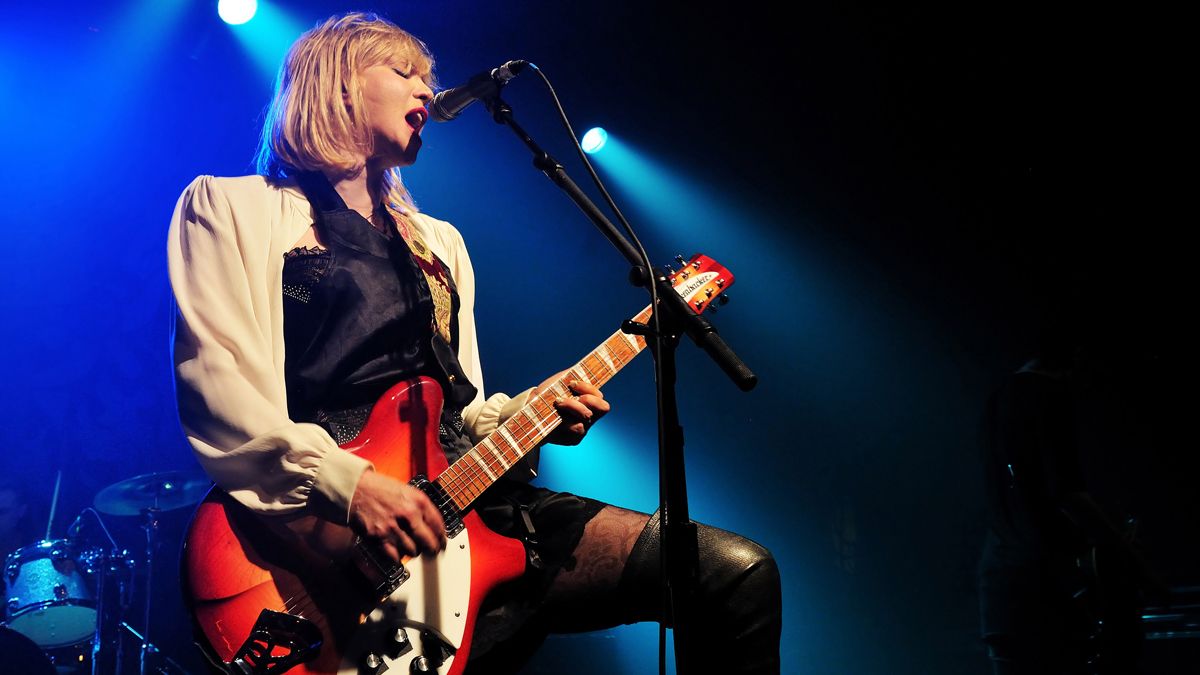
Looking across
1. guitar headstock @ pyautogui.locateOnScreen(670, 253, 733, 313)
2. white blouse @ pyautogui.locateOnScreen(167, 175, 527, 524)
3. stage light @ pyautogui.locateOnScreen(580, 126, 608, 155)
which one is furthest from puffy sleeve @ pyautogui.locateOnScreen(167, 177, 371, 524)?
stage light @ pyautogui.locateOnScreen(580, 126, 608, 155)

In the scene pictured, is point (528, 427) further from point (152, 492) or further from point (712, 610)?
point (152, 492)

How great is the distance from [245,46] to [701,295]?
15.1ft

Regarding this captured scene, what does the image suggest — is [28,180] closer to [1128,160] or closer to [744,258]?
[744,258]

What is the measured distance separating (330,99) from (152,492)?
3439 millimetres

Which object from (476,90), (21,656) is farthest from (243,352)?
(21,656)

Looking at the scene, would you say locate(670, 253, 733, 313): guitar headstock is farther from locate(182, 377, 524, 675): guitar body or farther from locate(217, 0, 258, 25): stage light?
locate(217, 0, 258, 25): stage light

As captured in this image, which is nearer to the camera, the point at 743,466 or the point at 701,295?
the point at 701,295

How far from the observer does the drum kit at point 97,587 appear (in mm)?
4738

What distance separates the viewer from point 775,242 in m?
6.96

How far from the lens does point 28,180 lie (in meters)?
5.70

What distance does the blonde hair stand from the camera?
8.66 ft

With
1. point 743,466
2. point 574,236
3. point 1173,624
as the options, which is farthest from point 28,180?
point 1173,624

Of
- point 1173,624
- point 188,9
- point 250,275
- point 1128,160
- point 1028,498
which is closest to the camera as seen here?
point 250,275

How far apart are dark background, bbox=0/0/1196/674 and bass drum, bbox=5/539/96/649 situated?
0.53 m
